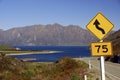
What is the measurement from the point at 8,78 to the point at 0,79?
0.59 metres

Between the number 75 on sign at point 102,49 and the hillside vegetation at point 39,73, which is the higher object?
the number 75 on sign at point 102,49

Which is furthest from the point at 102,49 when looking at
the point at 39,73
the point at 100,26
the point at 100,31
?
the point at 39,73

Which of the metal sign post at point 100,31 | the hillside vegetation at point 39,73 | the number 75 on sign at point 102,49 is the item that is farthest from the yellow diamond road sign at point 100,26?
the hillside vegetation at point 39,73

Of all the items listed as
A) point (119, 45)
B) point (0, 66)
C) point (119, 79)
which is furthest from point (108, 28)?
point (119, 45)

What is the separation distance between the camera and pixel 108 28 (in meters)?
10.9

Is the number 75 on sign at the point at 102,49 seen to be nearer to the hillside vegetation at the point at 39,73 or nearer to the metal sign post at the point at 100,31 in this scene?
the metal sign post at the point at 100,31

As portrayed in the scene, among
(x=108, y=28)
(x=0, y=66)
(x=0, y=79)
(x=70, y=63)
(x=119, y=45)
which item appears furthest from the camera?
(x=119, y=45)

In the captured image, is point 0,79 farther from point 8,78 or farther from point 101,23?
point 101,23

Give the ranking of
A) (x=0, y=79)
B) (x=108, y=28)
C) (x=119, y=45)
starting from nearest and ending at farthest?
(x=108, y=28), (x=0, y=79), (x=119, y=45)

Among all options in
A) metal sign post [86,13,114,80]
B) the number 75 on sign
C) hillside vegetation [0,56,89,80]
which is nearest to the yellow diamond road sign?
metal sign post [86,13,114,80]

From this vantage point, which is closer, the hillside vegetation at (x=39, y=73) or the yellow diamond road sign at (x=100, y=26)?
the yellow diamond road sign at (x=100, y=26)

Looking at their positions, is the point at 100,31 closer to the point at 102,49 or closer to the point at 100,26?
the point at 100,26

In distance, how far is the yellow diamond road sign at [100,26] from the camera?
35.8 ft

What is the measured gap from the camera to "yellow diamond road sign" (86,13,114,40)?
10922mm
